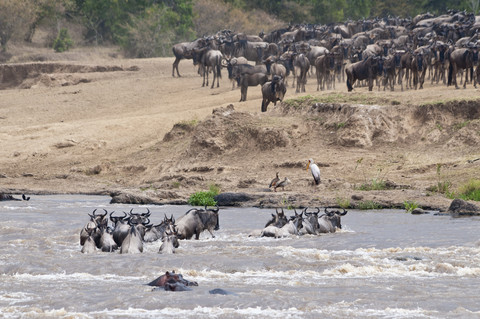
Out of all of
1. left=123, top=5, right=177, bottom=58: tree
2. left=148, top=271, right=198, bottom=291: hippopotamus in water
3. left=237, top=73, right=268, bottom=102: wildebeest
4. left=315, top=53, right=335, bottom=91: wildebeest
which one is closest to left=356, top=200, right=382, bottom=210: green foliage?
left=148, top=271, right=198, bottom=291: hippopotamus in water

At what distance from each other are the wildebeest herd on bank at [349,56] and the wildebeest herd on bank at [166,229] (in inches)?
556

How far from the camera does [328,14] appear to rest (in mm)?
62438

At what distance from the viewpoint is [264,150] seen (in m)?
24.1

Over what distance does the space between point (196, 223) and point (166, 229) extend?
0.89 meters

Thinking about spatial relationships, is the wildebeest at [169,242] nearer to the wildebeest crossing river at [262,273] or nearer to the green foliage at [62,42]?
the wildebeest crossing river at [262,273]

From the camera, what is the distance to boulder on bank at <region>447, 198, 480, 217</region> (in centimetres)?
1630

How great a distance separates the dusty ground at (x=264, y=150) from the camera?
20.3 metres

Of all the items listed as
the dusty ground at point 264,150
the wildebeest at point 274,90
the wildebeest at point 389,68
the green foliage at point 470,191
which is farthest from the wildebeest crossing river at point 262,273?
the wildebeest at point 389,68

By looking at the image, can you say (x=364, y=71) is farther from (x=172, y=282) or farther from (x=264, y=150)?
(x=172, y=282)

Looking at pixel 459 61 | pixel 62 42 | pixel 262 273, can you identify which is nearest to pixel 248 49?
pixel 459 61

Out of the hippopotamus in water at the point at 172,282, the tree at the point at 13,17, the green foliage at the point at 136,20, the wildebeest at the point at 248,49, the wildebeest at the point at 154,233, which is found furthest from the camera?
the green foliage at the point at 136,20

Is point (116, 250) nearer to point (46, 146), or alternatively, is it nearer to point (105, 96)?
point (46, 146)

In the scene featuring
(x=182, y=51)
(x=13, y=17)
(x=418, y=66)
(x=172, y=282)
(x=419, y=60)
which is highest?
(x=13, y=17)

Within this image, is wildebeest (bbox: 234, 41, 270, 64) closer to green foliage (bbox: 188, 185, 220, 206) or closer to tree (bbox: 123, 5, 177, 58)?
tree (bbox: 123, 5, 177, 58)
